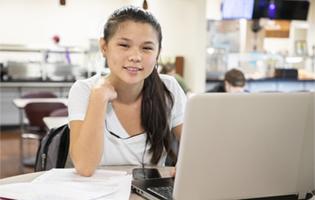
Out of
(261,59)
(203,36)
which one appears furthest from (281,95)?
(261,59)

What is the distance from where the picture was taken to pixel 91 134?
1.31 metres

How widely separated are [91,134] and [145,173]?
208 millimetres

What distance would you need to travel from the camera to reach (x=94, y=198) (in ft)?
3.39

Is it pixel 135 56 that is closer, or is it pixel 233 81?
pixel 135 56

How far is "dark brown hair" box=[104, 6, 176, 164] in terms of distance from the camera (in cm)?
141

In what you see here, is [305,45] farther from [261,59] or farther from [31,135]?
[31,135]

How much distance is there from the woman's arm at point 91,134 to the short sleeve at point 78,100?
0.09 ft

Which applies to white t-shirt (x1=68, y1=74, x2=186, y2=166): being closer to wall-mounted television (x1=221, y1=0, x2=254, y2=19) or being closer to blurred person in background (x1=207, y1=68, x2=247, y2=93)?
blurred person in background (x1=207, y1=68, x2=247, y2=93)

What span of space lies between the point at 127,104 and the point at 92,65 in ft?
16.1

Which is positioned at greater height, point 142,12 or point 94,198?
point 142,12

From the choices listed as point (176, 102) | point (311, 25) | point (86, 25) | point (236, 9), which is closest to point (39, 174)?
point (176, 102)

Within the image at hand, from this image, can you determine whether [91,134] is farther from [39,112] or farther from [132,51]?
[39,112]

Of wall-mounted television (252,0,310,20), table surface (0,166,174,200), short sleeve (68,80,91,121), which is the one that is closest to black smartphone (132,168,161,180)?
table surface (0,166,174,200)

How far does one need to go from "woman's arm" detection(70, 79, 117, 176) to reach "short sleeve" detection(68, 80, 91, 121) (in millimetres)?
27
